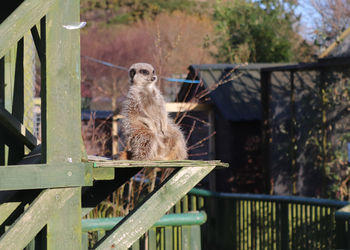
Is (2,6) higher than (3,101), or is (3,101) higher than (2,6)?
(2,6)

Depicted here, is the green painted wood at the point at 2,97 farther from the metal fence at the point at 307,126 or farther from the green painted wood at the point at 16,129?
the metal fence at the point at 307,126

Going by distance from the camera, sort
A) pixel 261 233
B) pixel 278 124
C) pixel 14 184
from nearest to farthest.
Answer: pixel 14 184
pixel 261 233
pixel 278 124

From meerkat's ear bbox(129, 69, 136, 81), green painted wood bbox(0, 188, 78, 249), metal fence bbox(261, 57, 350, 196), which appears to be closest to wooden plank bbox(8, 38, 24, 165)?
meerkat's ear bbox(129, 69, 136, 81)

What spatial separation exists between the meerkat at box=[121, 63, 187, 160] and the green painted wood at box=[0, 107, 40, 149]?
68 centimetres

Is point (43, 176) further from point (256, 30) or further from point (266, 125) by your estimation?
point (256, 30)

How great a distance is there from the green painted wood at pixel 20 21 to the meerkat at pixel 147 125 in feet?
4.56

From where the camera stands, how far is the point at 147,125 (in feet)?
14.0

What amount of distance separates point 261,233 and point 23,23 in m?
4.46

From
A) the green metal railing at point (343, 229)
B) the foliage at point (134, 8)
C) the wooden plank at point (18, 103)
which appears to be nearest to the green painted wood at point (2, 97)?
the wooden plank at point (18, 103)

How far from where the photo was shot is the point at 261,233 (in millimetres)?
→ 6574

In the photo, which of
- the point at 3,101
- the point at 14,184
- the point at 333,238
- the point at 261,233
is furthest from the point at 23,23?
the point at 261,233

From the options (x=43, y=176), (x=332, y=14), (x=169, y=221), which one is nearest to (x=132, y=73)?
(x=169, y=221)

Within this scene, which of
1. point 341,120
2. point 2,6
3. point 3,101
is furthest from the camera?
point 341,120

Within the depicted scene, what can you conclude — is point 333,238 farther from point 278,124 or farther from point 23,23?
point 278,124
